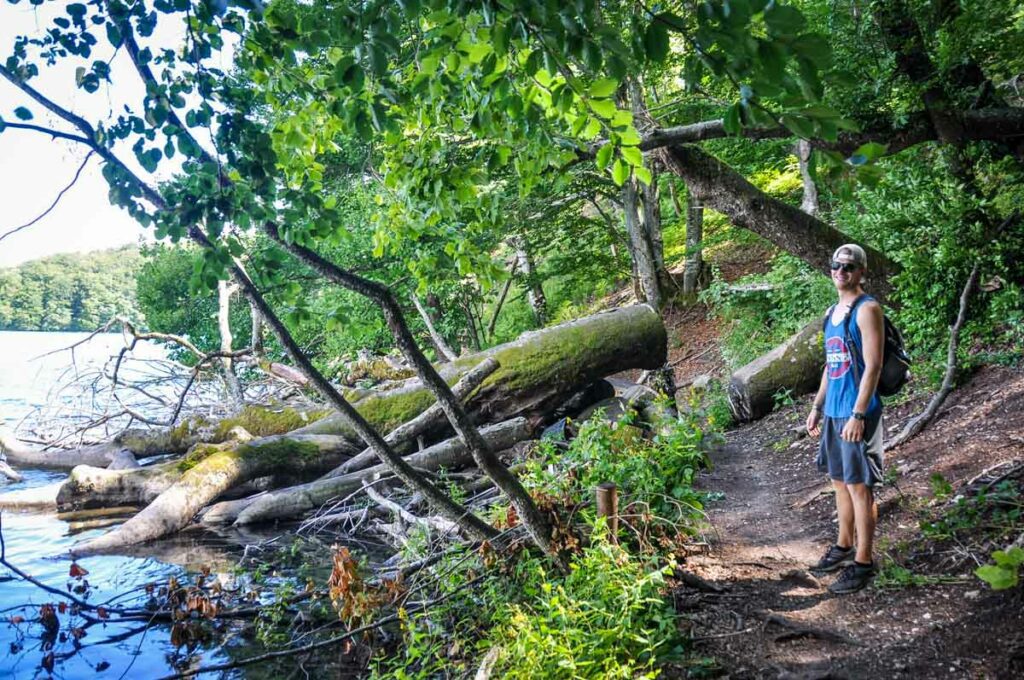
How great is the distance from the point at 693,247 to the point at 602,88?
15.0m

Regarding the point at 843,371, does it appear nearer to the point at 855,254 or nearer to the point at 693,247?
the point at 855,254

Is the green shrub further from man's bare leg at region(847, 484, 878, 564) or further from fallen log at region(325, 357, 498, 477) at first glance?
fallen log at region(325, 357, 498, 477)

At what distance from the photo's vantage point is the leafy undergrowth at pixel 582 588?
292 centimetres

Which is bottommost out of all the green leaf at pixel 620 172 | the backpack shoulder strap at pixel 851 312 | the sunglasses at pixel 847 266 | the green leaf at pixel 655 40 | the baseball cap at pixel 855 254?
the backpack shoulder strap at pixel 851 312

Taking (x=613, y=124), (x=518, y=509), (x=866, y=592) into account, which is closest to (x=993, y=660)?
(x=866, y=592)

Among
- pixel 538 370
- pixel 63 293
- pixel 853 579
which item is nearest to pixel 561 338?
pixel 538 370

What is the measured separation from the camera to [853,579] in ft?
12.6

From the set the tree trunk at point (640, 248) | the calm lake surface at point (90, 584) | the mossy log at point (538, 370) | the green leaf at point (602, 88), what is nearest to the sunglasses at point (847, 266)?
the green leaf at point (602, 88)

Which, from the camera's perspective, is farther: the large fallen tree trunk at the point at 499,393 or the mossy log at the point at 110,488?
the mossy log at the point at 110,488

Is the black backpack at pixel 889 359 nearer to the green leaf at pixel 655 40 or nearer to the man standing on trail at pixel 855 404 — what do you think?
the man standing on trail at pixel 855 404

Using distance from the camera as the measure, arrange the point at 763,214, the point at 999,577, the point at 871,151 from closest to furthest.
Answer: the point at 871,151
the point at 999,577
the point at 763,214

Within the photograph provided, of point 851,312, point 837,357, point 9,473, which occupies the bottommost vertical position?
point 837,357

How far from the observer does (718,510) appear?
606cm

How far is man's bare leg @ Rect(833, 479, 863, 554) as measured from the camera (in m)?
4.14
